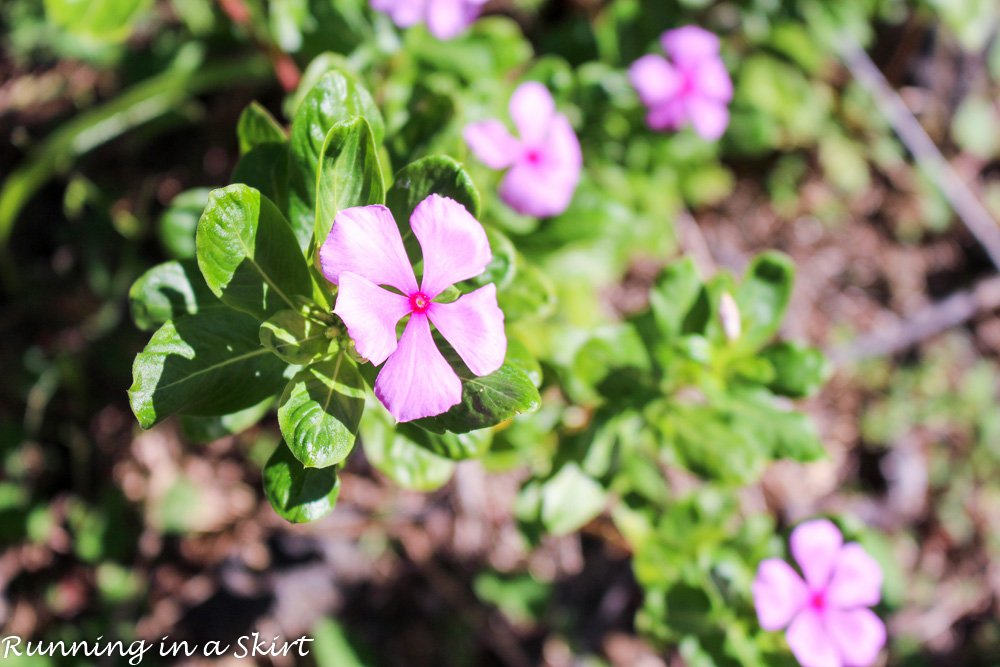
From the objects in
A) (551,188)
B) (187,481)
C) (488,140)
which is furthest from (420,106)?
(187,481)

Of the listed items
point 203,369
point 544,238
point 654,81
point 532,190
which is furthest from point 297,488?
point 654,81

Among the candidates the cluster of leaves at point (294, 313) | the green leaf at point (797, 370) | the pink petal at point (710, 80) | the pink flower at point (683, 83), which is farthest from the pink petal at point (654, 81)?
the cluster of leaves at point (294, 313)

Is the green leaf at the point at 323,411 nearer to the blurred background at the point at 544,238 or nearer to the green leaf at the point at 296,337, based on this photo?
the green leaf at the point at 296,337

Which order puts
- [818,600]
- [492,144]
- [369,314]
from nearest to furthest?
[369,314] → [818,600] → [492,144]

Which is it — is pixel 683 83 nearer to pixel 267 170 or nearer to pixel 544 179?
pixel 544 179

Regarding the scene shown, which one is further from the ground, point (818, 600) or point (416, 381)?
point (416, 381)

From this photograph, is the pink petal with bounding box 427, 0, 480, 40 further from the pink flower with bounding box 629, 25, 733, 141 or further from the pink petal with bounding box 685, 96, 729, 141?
the pink petal with bounding box 685, 96, 729, 141

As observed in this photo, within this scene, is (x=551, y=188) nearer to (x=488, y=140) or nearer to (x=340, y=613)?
(x=488, y=140)
